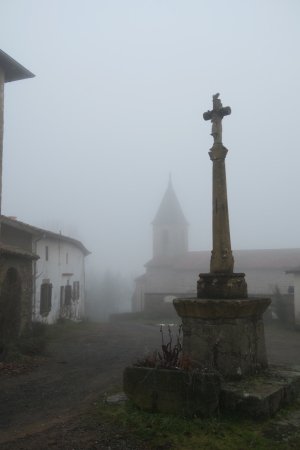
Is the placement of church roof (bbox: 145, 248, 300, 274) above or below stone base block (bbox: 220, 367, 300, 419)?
above

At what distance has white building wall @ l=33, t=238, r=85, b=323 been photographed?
1922cm

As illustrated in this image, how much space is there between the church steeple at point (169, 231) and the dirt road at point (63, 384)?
3530cm

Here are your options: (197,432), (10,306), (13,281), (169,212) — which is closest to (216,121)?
(197,432)

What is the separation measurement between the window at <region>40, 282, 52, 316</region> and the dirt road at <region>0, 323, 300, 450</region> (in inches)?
157

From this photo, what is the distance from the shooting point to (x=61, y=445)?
3924 mm

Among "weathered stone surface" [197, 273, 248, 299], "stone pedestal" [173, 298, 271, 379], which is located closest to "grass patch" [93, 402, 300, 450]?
"stone pedestal" [173, 298, 271, 379]

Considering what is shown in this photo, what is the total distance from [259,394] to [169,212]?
160 feet

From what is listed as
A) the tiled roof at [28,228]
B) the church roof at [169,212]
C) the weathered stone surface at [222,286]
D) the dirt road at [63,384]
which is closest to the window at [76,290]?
the tiled roof at [28,228]

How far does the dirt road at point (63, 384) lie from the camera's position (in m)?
4.47

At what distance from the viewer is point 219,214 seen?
18.4 ft

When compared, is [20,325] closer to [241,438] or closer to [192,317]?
[192,317]

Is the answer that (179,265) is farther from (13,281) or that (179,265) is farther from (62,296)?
(13,281)

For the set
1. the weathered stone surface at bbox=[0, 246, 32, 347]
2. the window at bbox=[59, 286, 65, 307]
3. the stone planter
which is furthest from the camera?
the window at bbox=[59, 286, 65, 307]

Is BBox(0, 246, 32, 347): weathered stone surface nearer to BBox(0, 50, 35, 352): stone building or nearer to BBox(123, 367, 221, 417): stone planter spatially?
BBox(0, 50, 35, 352): stone building
